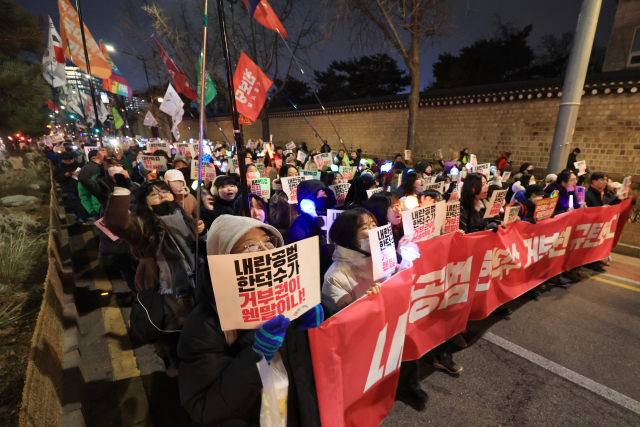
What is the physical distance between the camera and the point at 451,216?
3137mm

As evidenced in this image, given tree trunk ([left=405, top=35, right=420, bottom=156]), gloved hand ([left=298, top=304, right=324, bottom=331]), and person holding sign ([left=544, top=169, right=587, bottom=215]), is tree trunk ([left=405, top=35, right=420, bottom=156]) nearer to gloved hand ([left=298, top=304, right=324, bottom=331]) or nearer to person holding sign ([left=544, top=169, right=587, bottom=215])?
person holding sign ([left=544, top=169, right=587, bottom=215])

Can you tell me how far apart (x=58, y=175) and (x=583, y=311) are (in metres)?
10.8

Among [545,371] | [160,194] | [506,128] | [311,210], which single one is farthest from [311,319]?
[506,128]

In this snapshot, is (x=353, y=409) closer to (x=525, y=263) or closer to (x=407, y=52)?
(x=525, y=263)

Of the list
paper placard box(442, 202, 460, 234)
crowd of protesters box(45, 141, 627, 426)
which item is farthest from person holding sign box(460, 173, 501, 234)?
paper placard box(442, 202, 460, 234)

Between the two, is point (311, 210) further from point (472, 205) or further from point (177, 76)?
point (177, 76)

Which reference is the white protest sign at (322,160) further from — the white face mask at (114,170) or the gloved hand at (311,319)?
the gloved hand at (311,319)

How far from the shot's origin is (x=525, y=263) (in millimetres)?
3654

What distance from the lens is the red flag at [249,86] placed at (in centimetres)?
556

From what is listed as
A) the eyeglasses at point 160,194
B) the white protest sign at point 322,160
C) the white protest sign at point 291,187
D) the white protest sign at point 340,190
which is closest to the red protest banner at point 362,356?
the eyeglasses at point 160,194

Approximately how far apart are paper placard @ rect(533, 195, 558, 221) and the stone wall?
30.5ft

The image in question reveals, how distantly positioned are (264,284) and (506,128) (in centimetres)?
1447

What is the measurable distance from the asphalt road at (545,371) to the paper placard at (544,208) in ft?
3.92

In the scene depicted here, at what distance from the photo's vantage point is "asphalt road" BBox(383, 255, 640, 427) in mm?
2459
